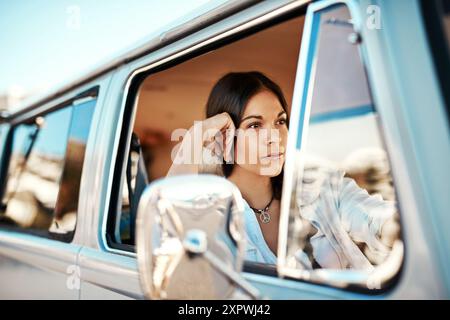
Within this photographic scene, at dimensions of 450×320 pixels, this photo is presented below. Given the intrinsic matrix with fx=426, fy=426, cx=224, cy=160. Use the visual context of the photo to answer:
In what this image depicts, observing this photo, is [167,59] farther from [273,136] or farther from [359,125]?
[359,125]

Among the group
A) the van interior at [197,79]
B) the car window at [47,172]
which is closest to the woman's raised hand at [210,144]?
the van interior at [197,79]

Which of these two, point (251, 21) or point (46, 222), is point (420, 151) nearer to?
point (251, 21)

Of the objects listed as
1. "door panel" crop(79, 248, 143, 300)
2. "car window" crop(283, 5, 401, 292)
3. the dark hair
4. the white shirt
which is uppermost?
the dark hair

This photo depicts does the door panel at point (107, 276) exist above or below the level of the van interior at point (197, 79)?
below

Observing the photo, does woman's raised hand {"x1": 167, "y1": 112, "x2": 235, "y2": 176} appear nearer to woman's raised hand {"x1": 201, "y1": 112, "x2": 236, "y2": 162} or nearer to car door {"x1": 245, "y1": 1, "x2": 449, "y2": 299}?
woman's raised hand {"x1": 201, "y1": 112, "x2": 236, "y2": 162}

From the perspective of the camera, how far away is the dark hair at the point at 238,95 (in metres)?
2.19

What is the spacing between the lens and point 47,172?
266 cm

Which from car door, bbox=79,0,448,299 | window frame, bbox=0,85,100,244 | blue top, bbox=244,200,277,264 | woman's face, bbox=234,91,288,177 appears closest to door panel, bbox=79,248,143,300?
car door, bbox=79,0,448,299

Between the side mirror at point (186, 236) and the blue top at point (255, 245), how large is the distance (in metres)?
0.67

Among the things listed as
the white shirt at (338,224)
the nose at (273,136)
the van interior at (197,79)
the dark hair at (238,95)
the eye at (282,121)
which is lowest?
the white shirt at (338,224)

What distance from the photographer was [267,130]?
2146 millimetres

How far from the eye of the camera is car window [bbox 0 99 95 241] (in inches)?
83.7

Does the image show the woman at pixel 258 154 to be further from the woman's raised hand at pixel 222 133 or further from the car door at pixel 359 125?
the car door at pixel 359 125

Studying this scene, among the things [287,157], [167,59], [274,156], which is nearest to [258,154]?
[274,156]
